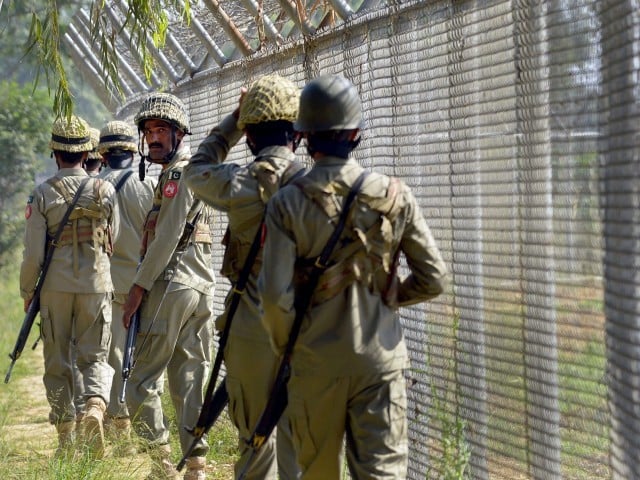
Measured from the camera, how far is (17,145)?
22.0m

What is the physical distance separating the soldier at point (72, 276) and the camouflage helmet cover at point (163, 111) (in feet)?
4.15

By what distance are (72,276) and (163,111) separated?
1812 millimetres

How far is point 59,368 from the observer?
7.41 metres

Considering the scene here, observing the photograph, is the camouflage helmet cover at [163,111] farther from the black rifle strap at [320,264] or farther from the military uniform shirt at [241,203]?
the black rifle strap at [320,264]

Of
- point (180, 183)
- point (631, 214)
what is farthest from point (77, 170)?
point (631, 214)

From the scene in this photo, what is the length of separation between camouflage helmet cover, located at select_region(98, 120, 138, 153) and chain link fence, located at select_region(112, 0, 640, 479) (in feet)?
9.39

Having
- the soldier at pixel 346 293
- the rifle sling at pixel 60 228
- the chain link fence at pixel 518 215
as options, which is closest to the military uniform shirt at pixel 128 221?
the rifle sling at pixel 60 228

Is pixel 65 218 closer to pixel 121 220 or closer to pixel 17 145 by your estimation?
pixel 121 220

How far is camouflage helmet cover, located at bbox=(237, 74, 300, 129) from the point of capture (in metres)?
4.39

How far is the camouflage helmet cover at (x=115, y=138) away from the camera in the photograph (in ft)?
26.7

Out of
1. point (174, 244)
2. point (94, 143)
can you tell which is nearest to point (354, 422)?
point (174, 244)

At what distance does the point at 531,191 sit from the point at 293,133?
0.95m

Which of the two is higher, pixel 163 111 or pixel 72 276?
pixel 163 111

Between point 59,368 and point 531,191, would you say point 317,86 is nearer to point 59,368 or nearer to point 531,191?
point 531,191
